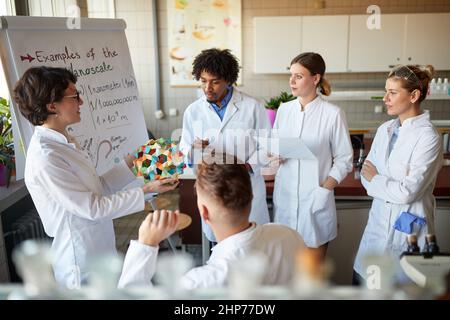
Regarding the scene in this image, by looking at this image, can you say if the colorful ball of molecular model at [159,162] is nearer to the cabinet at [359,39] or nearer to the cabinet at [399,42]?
the cabinet at [359,39]

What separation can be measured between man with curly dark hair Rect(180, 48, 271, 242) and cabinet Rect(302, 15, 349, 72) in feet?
9.57

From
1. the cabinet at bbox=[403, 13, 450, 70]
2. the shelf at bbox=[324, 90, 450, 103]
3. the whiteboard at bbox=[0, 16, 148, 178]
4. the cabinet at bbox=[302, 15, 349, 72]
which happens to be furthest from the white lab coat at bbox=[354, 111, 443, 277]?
the cabinet at bbox=[403, 13, 450, 70]

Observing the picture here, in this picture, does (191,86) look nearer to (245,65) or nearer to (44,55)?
(245,65)

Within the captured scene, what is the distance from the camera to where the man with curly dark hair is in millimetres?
2057

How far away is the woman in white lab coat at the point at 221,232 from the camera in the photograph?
2.70ft

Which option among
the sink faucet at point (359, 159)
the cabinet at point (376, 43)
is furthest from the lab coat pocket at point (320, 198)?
the cabinet at point (376, 43)

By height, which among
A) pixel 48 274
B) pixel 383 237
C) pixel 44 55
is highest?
pixel 44 55

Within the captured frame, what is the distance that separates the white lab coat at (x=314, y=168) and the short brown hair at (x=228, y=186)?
97 centimetres

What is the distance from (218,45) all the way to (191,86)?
0.61 metres

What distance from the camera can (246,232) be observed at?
95 cm

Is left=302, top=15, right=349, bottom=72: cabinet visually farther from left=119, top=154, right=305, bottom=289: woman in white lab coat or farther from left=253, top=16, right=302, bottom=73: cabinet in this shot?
left=119, top=154, right=305, bottom=289: woman in white lab coat
